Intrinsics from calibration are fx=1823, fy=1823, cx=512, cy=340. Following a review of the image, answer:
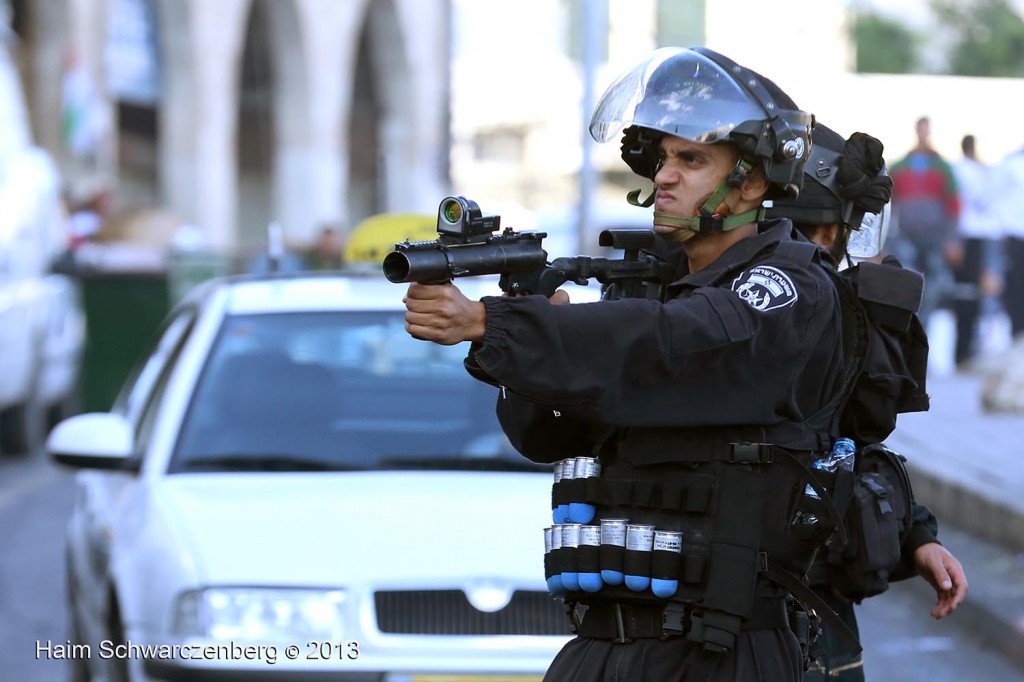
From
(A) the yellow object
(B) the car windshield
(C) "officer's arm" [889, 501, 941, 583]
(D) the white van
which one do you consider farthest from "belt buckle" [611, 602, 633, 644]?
(D) the white van

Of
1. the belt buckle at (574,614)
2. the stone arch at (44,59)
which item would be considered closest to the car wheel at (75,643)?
the belt buckle at (574,614)

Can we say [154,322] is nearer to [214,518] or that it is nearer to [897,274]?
[214,518]

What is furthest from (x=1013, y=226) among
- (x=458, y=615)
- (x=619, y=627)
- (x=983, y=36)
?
(x=983, y=36)

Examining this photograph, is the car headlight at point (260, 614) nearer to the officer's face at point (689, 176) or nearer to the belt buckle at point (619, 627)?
the belt buckle at point (619, 627)

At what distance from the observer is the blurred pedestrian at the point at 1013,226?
50.9ft

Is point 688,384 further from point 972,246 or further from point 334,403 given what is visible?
point 972,246

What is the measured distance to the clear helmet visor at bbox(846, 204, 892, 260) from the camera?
13.6 ft

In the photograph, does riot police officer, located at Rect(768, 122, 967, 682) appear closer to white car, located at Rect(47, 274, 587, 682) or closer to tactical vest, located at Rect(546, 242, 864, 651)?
tactical vest, located at Rect(546, 242, 864, 651)

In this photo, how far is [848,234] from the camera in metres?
3.99

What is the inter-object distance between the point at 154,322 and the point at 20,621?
7086 mm

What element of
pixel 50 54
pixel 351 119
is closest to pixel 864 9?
pixel 351 119

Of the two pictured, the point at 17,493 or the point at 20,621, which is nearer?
the point at 20,621

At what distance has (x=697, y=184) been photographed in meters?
3.19

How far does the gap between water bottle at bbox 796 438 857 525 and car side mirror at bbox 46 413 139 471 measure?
2.64 metres
